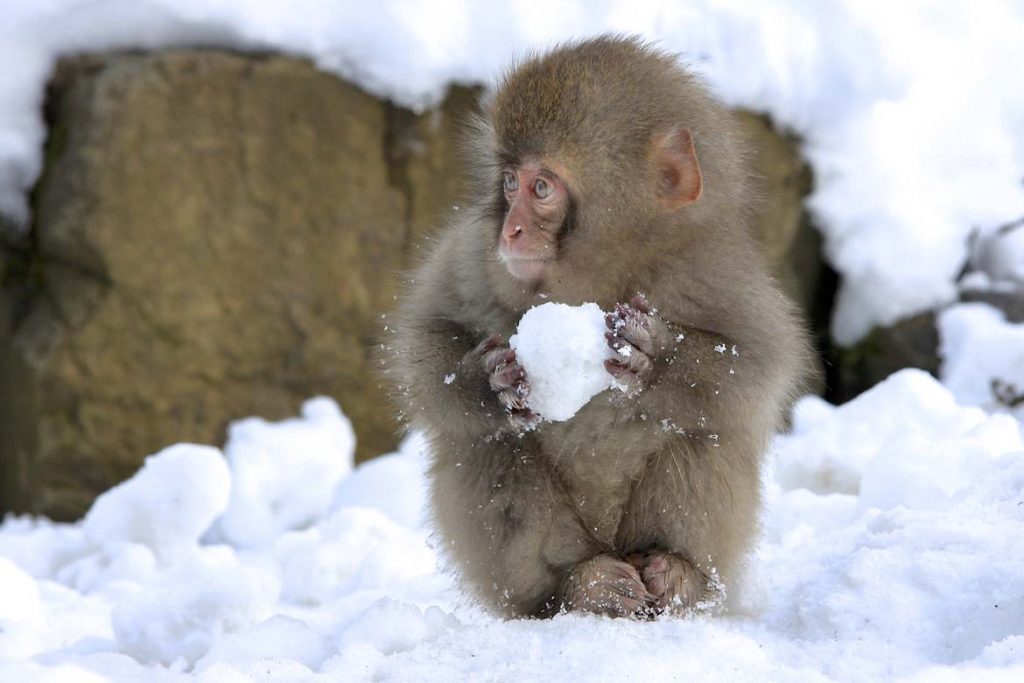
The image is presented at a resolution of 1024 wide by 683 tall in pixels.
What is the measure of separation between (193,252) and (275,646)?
2.92 m

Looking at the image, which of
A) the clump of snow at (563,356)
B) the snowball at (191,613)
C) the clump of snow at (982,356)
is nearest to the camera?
the clump of snow at (563,356)

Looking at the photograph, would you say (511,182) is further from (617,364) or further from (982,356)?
(982,356)

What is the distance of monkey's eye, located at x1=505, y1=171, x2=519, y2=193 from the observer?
9.87ft

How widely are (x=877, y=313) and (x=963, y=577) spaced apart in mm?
3459

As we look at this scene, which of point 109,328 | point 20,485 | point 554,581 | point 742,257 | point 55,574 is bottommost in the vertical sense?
point 20,485

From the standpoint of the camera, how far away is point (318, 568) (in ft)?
13.5

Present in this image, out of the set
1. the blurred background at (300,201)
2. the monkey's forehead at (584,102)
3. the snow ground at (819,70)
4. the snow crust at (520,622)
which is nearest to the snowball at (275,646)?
the snow crust at (520,622)

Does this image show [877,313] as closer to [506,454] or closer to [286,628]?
[506,454]

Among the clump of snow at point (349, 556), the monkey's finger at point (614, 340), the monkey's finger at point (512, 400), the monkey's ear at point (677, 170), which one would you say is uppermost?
the monkey's ear at point (677, 170)

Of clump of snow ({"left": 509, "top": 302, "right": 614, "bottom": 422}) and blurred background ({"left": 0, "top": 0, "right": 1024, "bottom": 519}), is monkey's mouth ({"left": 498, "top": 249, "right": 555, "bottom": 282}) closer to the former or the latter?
clump of snow ({"left": 509, "top": 302, "right": 614, "bottom": 422})

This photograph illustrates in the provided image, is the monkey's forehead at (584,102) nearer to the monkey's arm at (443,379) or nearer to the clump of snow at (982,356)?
the monkey's arm at (443,379)

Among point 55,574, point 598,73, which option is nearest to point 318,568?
point 55,574

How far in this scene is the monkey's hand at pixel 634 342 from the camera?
9.39 ft

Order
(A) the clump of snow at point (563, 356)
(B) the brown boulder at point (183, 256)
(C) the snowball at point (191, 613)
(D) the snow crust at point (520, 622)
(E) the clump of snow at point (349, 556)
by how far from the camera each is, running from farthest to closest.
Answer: (B) the brown boulder at point (183, 256)
(E) the clump of snow at point (349, 556)
(C) the snowball at point (191, 613)
(A) the clump of snow at point (563, 356)
(D) the snow crust at point (520, 622)
